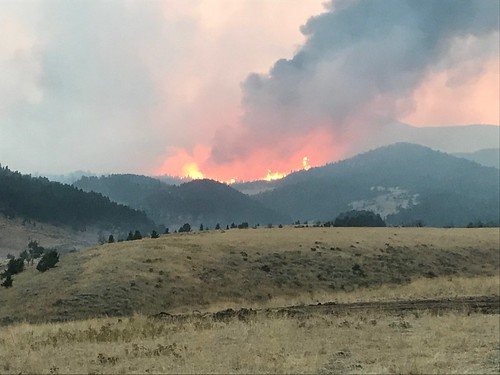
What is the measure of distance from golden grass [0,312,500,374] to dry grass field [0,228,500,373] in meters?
0.06

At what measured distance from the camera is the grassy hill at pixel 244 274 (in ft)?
125

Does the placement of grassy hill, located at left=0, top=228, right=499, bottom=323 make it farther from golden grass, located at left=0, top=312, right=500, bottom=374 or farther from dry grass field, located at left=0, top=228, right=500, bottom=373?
golden grass, located at left=0, top=312, right=500, bottom=374

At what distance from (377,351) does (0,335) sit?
17.1 meters

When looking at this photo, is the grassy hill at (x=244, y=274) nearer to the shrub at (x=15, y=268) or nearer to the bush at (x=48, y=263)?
the bush at (x=48, y=263)

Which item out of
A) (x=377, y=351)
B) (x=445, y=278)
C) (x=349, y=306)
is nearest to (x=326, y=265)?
(x=445, y=278)

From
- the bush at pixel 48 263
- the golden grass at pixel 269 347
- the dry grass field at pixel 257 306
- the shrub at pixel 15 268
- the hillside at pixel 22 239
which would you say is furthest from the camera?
the hillside at pixel 22 239

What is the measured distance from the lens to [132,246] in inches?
2121

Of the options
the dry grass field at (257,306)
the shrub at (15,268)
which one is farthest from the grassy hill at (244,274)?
the shrub at (15,268)

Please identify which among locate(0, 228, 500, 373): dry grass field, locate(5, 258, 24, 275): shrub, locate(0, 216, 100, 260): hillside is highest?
locate(0, 216, 100, 260): hillside

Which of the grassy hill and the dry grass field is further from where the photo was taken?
the grassy hill

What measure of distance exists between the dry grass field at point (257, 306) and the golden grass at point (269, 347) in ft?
0.20

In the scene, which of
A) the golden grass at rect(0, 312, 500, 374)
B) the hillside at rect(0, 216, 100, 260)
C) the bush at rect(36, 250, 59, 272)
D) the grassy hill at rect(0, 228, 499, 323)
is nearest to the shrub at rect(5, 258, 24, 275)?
the grassy hill at rect(0, 228, 499, 323)

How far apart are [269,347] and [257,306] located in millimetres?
20620

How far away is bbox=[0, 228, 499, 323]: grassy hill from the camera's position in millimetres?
38062
